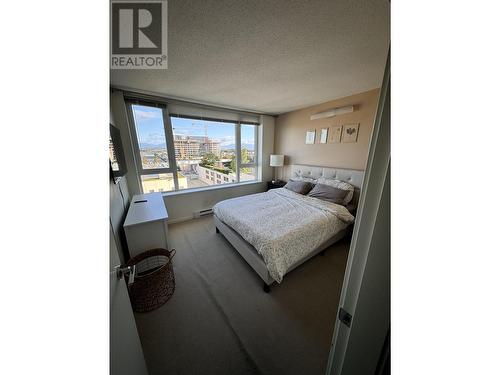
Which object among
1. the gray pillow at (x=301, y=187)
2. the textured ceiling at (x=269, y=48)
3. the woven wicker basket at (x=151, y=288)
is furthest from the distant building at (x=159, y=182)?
the gray pillow at (x=301, y=187)

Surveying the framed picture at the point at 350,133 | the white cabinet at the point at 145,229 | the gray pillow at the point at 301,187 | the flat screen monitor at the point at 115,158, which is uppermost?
the framed picture at the point at 350,133

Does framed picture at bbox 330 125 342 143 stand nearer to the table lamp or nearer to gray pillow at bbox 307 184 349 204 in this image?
gray pillow at bbox 307 184 349 204

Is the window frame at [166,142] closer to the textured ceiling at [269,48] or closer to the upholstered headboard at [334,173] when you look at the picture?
the textured ceiling at [269,48]

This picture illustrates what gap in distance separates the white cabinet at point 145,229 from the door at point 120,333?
116cm

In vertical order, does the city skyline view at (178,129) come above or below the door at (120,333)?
above

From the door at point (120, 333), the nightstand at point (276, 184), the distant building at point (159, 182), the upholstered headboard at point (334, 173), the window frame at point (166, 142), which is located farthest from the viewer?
the nightstand at point (276, 184)

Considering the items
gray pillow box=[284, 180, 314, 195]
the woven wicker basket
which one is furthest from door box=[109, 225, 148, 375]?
gray pillow box=[284, 180, 314, 195]

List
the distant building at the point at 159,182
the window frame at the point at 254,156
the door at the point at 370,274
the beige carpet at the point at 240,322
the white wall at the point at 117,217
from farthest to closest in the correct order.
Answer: the window frame at the point at 254,156 → the distant building at the point at 159,182 → the white wall at the point at 117,217 → the beige carpet at the point at 240,322 → the door at the point at 370,274

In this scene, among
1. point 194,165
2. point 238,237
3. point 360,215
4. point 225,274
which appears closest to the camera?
point 360,215

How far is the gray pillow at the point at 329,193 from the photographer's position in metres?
2.59
